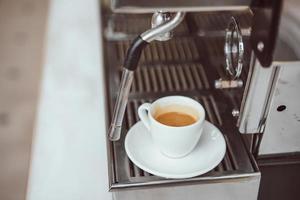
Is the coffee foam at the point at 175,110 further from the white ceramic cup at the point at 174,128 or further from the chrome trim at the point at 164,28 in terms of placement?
the chrome trim at the point at 164,28

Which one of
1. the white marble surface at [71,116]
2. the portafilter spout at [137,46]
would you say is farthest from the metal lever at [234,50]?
the white marble surface at [71,116]

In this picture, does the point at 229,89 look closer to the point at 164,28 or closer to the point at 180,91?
the point at 180,91

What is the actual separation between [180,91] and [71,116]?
171mm

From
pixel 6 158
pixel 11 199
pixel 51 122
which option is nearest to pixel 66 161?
pixel 51 122

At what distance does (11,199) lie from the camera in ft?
4.41

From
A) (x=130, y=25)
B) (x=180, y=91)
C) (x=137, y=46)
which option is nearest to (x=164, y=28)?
(x=137, y=46)

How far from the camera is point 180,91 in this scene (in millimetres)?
780

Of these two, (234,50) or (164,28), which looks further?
(234,50)

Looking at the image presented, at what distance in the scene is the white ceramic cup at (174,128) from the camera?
0.59m

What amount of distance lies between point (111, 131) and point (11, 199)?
2.71ft

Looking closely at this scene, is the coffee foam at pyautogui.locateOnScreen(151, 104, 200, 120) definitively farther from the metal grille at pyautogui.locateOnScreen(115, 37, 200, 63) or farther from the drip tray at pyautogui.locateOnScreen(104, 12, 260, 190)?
the metal grille at pyautogui.locateOnScreen(115, 37, 200, 63)

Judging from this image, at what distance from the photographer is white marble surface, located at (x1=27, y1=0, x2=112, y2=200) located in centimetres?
67

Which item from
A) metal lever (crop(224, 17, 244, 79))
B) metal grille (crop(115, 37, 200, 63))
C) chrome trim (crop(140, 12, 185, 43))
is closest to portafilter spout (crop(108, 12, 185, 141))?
chrome trim (crop(140, 12, 185, 43))

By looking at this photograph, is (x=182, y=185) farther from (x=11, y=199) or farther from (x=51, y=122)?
(x=11, y=199)
